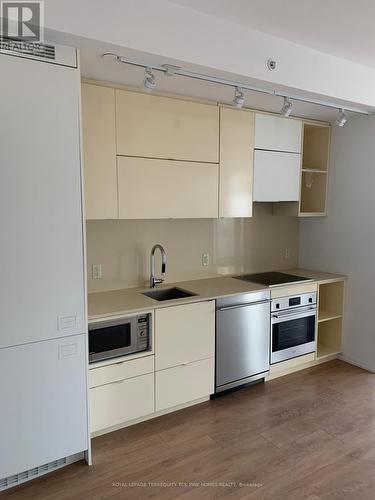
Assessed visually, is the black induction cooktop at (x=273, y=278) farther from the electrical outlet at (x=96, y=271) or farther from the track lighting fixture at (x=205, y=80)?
the track lighting fixture at (x=205, y=80)

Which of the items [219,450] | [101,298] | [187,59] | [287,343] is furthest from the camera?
[287,343]

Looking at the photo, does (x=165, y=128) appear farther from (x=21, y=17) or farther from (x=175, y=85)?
(x=21, y=17)

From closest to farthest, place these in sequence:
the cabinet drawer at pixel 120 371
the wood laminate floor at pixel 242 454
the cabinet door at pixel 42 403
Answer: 1. the cabinet door at pixel 42 403
2. the wood laminate floor at pixel 242 454
3. the cabinet drawer at pixel 120 371

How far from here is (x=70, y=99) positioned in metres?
2.04

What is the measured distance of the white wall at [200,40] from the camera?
1.89 metres

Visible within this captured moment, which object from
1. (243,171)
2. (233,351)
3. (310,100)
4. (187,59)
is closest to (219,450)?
(233,351)

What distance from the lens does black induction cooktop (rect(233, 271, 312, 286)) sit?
3.48 meters

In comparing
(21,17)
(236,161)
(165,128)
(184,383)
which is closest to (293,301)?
(184,383)

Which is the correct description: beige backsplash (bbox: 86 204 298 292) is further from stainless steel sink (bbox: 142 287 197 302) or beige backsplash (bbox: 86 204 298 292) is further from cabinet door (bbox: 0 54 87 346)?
cabinet door (bbox: 0 54 87 346)

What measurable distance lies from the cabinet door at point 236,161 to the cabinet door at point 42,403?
177 centimetres

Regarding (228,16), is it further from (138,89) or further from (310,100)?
(310,100)

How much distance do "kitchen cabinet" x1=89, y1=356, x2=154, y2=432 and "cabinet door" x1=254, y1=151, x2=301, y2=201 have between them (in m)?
1.86

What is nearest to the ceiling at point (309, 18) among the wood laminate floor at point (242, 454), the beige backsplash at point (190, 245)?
the beige backsplash at point (190, 245)

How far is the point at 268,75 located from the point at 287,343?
7.77 feet
